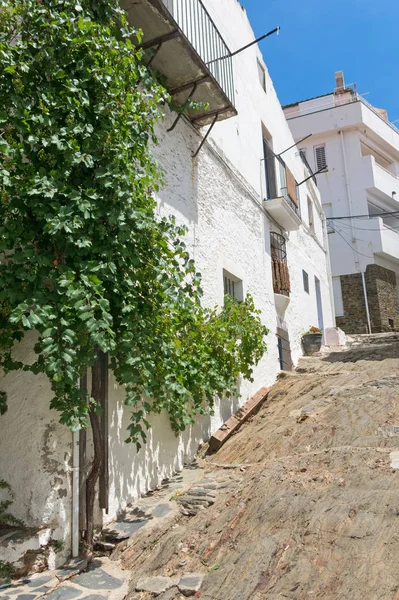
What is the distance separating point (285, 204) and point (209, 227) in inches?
134

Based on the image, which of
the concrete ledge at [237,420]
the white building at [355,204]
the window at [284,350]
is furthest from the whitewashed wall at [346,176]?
the concrete ledge at [237,420]

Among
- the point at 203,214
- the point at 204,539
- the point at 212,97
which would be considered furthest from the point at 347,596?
the point at 212,97

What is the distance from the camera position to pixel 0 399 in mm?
4055

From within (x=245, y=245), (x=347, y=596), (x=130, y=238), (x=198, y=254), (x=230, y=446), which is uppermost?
(x=245, y=245)

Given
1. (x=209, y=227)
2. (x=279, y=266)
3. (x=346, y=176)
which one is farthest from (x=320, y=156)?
(x=209, y=227)

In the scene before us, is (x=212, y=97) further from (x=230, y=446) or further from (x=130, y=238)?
(x=230, y=446)

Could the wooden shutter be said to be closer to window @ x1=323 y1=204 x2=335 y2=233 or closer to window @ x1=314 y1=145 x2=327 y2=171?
window @ x1=323 y1=204 x2=335 y2=233

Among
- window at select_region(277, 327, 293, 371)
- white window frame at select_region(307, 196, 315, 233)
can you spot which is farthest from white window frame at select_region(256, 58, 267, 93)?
window at select_region(277, 327, 293, 371)

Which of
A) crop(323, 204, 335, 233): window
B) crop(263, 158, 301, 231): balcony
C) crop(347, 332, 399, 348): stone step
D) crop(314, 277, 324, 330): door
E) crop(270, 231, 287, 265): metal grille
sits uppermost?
crop(323, 204, 335, 233): window

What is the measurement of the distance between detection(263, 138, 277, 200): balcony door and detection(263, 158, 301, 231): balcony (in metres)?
0.19

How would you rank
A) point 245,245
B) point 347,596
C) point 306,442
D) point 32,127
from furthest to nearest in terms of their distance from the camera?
point 245,245
point 306,442
point 32,127
point 347,596

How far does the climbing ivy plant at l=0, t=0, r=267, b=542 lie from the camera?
356 centimetres

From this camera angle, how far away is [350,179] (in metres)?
21.2

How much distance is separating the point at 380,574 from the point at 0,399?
305cm
